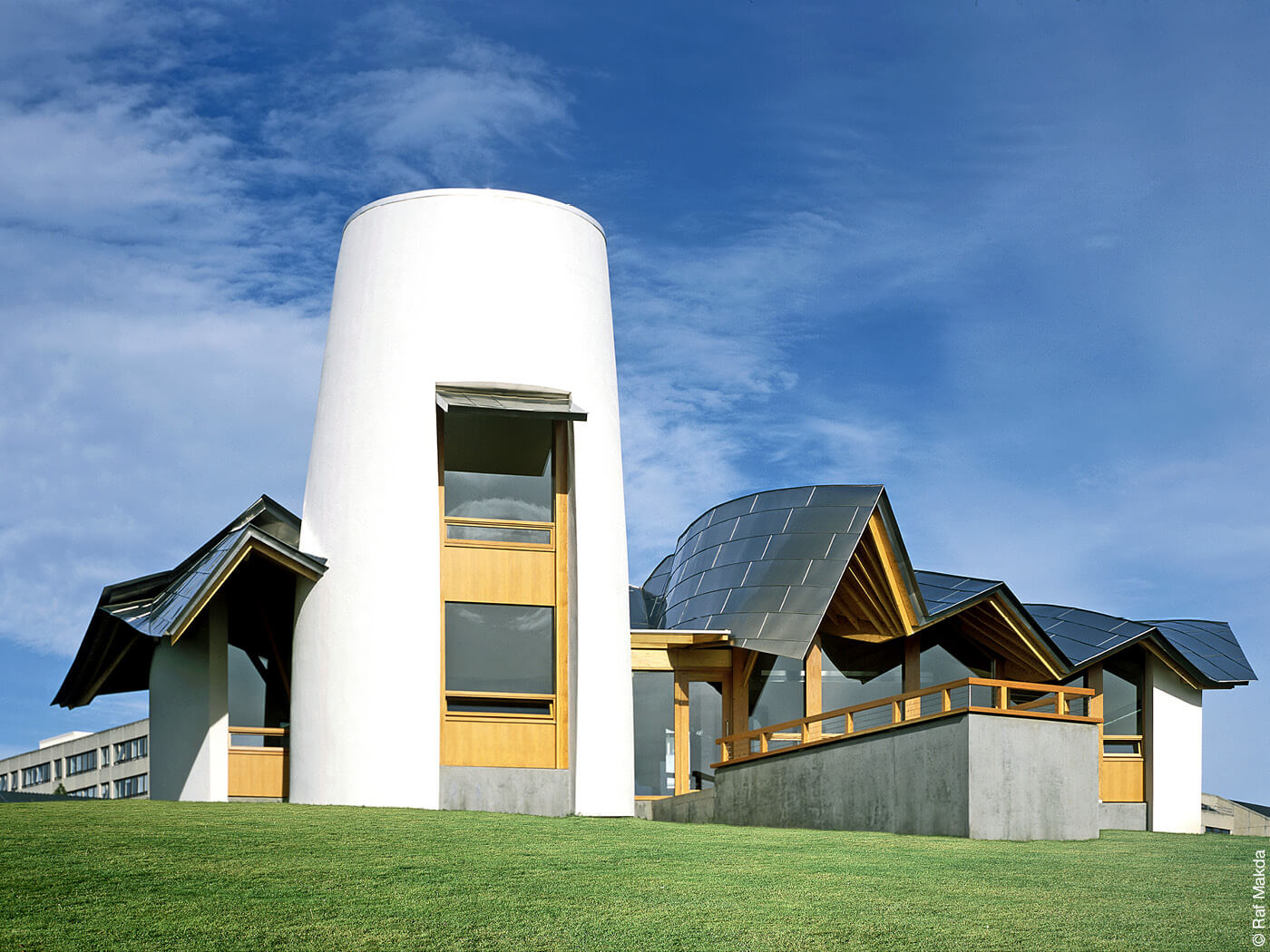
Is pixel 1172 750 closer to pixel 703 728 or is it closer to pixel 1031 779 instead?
pixel 703 728

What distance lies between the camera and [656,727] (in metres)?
25.3

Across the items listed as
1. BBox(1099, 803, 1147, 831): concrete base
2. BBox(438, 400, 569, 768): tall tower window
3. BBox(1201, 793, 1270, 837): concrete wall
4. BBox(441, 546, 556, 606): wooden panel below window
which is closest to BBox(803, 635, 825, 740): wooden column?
BBox(438, 400, 569, 768): tall tower window

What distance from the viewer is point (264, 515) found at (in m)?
22.4

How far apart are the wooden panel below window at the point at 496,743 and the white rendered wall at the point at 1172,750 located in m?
13.6

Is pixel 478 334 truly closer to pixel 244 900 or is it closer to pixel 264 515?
pixel 264 515

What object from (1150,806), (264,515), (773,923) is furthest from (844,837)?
(1150,806)

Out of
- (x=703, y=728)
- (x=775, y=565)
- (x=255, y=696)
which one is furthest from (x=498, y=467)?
(x=703, y=728)

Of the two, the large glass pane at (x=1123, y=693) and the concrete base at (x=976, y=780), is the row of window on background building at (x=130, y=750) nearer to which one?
the large glass pane at (x=1123, y=693)

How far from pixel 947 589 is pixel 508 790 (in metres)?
9.85

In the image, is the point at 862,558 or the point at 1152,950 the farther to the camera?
the point at 862,558

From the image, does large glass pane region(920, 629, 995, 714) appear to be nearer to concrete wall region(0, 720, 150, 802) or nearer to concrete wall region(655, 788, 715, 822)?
concrete wall region(655, 788, 715, 822)

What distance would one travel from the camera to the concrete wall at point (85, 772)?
73750 millimetres

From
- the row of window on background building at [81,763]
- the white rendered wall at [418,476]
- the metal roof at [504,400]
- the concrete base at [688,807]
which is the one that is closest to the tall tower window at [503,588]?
the metal roof at [504,400]

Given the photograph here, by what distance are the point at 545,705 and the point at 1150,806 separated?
13.6m
